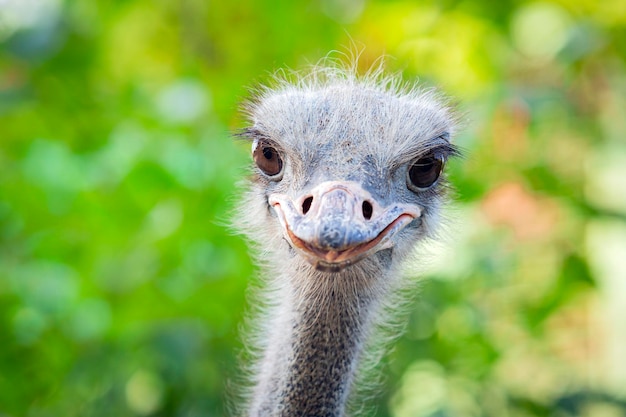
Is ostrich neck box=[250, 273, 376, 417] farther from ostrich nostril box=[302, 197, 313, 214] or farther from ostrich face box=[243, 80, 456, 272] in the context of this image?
ostrich nostril box=[302, 197, 313, 214]

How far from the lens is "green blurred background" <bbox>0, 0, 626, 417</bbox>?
2357 millimetres

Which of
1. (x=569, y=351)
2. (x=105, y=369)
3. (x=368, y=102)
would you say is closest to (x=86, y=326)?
(x=105, y=369)

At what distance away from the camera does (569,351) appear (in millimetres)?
3646

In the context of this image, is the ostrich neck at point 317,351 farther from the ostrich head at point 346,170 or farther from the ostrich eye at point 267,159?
the ostrich eye at point 267,159

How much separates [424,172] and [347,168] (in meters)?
0.28

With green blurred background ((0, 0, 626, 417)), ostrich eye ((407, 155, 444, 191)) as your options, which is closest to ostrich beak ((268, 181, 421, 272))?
ostrich eye ((407, 155, 444, 191))

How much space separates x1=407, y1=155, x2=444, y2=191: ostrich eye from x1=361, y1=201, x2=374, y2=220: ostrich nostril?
0.26m

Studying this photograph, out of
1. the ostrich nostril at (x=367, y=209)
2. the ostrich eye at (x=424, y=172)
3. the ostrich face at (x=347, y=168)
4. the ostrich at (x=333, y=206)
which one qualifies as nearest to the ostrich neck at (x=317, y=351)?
the ostrich at (x=333, y=206)

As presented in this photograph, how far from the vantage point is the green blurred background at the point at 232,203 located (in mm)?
2357

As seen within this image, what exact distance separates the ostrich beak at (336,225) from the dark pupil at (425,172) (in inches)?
8.1

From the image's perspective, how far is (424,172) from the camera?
1.69m

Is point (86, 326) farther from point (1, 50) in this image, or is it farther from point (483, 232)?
point (483, 232)

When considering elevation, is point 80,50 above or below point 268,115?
above

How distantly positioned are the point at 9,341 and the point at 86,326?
0.33 m
